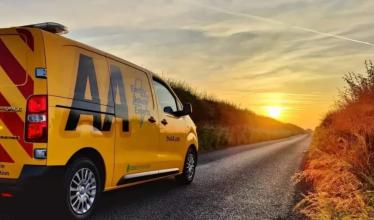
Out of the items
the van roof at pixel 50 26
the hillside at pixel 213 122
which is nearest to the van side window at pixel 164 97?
the van roof at pixel 50 26

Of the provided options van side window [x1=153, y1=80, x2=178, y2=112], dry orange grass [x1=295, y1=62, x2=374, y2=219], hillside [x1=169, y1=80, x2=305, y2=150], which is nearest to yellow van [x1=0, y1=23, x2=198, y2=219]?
van side window [x1=153, y1=80, x2=178, y2=112]

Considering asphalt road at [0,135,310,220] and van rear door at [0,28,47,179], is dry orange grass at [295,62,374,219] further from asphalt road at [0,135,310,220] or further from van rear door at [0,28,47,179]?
van rear door at [0,28,47,179]

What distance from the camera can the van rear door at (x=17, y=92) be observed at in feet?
16.7

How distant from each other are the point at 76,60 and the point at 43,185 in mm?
1548

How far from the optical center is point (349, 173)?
21.1 feet

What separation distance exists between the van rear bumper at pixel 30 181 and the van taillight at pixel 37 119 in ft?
1.03

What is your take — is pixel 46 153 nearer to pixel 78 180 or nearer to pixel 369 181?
pixel 78 180

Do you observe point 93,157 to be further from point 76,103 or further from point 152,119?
point 152,119

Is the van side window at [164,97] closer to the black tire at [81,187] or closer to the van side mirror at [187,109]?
the van side mirror at [187,109]

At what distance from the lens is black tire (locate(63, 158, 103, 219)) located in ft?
17.5

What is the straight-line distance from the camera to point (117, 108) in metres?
6.32

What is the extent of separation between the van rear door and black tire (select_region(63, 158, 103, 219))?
17.8 inches

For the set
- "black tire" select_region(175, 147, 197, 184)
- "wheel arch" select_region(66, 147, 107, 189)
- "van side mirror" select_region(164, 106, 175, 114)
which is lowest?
"black tire" select_region(175, 147, 197, 184)

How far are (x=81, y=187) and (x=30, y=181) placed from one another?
73cm
